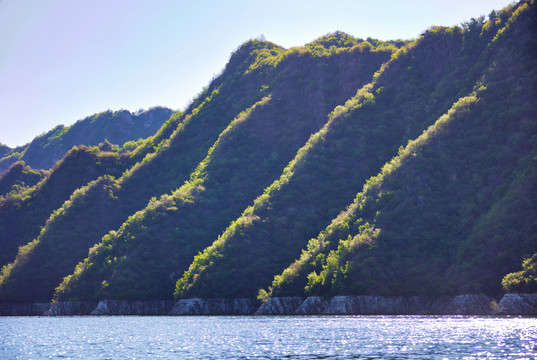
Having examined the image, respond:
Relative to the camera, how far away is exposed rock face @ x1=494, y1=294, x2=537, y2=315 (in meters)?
108

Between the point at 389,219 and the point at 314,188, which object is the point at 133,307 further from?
the point at 389,219

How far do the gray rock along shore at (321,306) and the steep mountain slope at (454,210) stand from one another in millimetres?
2103

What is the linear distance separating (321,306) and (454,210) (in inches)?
1555

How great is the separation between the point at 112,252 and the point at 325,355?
145 metres

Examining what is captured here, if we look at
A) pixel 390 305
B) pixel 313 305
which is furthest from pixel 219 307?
pixel 390 305

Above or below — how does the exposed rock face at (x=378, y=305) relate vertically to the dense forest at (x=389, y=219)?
below

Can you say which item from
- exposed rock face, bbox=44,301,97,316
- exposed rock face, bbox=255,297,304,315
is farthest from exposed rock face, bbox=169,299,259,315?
exposed rock face, bbox=44,301,97,316

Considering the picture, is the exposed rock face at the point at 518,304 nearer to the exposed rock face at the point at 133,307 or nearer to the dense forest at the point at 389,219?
the dense forest at the point at 389,219

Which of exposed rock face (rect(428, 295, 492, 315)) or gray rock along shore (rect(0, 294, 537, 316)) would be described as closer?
gray rock along shore (rect(0, 294, 537, 316))

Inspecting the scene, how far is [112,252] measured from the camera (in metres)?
189

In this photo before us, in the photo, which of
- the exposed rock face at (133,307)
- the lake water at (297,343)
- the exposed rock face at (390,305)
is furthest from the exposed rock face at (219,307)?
the lake water at (297,343)

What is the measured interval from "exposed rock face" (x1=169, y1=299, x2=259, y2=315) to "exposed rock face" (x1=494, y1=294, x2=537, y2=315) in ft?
210

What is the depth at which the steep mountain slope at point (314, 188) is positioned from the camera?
159 metres

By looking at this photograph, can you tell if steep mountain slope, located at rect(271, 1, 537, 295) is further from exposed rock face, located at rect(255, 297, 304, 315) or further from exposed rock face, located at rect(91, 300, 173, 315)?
exposed rock face, located at rect(91, 300, 173, 315)
